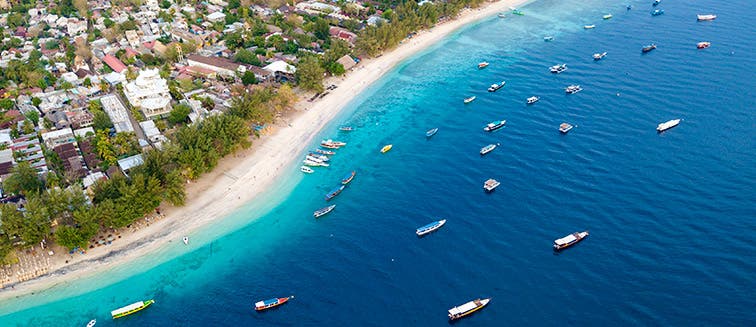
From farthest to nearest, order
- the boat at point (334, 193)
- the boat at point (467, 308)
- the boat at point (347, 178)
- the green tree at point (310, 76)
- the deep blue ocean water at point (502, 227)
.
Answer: the green tree at point (310, 76)
the boat at point (347, 178)
the boat at point (334, 193)
the deep blue ocean water at point (502, 227)
the boat at point (467, 308)

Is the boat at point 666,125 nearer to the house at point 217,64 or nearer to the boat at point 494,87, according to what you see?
the boat at point 494,87

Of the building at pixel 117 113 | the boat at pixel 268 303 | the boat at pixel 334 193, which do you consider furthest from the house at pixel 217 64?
the boat at pixel 268 303

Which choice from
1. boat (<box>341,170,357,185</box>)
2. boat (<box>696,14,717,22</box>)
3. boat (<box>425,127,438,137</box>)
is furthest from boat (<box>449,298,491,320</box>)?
boat (<box>696,14,717,22</box>)

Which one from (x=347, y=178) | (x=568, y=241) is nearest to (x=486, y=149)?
(x=347, y=178)

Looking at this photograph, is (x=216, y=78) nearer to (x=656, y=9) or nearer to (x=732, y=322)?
(x=732, y=322)

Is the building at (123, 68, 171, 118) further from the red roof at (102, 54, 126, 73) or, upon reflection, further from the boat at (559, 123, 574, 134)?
the boat at (559, 123, 574, 134)

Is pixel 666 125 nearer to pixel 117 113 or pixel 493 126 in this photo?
pixel 493 126
